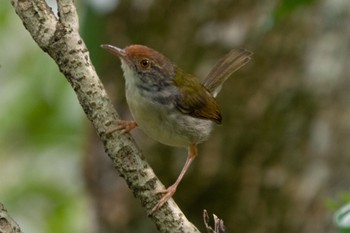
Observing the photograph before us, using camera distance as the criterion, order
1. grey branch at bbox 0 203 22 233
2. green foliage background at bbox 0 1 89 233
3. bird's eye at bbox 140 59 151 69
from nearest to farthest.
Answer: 1. grey branch at bbox 0 203 22 233
2. bird's eye at bbox 140 59 151 69
3. green foliage background at bbox 0 1 89 233

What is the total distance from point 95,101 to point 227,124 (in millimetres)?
3416

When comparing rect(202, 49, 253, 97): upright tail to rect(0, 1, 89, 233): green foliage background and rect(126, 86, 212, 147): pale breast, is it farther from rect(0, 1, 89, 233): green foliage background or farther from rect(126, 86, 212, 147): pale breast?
rect(0, 1, 89, 233): green foliage background

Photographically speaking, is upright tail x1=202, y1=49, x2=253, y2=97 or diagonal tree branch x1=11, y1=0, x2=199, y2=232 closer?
diagonal tree branch x1=11, y1=0, x2=199, y2=232

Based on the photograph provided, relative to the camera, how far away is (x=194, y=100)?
4.11m

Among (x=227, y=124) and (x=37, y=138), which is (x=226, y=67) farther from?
(x=37, y=138)

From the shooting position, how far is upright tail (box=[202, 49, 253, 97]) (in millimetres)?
4516

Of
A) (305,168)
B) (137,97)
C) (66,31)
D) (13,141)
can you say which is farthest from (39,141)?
(66,31)

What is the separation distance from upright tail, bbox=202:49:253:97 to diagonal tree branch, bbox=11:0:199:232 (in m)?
2.09

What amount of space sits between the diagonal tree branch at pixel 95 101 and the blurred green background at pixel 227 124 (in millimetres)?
2680

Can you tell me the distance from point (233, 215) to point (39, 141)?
5.79 feet

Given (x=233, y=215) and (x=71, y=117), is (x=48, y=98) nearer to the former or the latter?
(x=71, y=117)

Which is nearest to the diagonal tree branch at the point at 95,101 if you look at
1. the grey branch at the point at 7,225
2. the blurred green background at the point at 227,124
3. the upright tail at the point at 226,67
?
the grey branch at the point at 7,225

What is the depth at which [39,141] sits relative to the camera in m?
6.58

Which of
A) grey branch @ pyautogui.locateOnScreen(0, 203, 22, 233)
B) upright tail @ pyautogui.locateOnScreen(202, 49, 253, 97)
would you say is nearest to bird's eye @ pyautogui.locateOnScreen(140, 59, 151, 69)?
upright tail @ pyautogui.locateOnScreen(202, 49, 253, 97)
